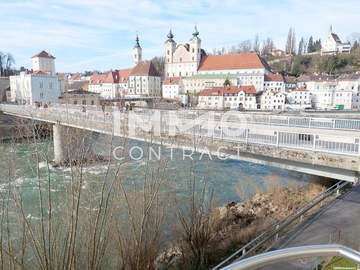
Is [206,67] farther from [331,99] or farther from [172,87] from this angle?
[331,99]

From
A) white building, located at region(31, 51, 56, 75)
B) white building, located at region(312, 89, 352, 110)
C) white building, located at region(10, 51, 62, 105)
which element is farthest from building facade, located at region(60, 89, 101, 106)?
white building, located at region(312, 89, 352, 110)

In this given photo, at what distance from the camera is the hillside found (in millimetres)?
104062

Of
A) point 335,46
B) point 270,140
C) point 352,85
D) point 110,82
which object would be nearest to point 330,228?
point 270,140

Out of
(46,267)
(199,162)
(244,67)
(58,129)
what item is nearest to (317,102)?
(244,67)

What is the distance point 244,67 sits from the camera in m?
101

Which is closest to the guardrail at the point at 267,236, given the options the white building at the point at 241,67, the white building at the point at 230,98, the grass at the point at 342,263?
the grass at the point at 342,263

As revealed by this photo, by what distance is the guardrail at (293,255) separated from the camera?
72.5 inches

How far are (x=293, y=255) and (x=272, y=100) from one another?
73722 mm

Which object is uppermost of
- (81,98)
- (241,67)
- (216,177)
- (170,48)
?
(170,48)

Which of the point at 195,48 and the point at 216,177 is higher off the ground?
the point at 195,48

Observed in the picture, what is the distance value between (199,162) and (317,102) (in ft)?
232

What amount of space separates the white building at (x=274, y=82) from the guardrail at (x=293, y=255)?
94.0m

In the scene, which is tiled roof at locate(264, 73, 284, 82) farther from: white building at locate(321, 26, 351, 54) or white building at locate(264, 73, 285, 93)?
white building at locate(321, 26, 351, 54)

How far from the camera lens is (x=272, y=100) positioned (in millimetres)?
71188
